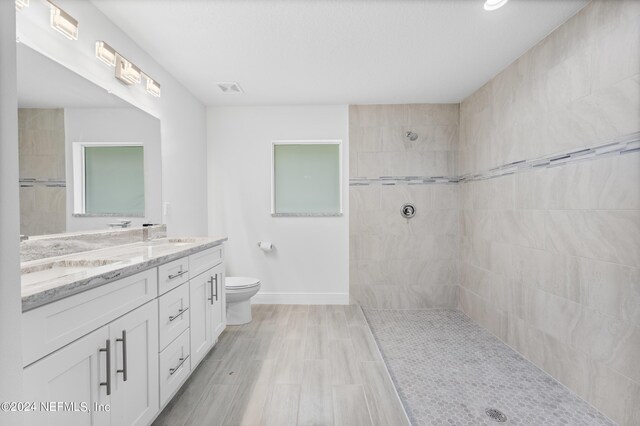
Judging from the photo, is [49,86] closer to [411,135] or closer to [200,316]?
[200,316]

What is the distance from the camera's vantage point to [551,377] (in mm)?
2086

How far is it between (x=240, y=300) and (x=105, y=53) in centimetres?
216

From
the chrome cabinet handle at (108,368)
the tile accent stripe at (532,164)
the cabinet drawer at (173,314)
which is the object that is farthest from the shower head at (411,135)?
the chrome cabinet handle at (108,368)

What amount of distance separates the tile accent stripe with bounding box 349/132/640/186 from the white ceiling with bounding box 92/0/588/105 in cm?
85

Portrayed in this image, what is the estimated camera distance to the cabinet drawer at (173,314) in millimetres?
1602

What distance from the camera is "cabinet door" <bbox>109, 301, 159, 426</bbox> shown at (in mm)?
1244

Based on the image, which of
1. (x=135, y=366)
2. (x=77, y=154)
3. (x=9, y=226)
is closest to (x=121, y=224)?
(x=77, y=154)

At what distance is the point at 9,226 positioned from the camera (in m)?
0.60

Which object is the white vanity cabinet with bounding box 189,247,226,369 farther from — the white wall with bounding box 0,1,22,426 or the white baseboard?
the white wall with bounding box 0,1,22,426

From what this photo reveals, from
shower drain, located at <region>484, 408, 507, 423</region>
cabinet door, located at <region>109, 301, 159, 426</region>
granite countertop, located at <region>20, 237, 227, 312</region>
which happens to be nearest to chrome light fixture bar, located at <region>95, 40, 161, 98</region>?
granite countertop, located at <region>20, 237, 227, 312</region>

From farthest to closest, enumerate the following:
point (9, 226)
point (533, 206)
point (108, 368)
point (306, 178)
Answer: point (306, 178), point (533, 206), point (108, 368), point (9, 226)

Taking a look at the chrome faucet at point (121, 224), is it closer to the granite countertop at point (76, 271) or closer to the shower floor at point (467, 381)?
the granite countertop at point (76, 271)

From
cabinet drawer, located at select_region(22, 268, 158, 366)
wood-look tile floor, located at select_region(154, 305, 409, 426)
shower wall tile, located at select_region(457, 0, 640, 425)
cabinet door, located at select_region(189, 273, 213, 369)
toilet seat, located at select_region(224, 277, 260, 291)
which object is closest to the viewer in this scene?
cabinet drawer, located at select_region(22, 268, 158, 366)

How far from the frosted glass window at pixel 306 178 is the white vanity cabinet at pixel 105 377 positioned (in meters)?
2.32
